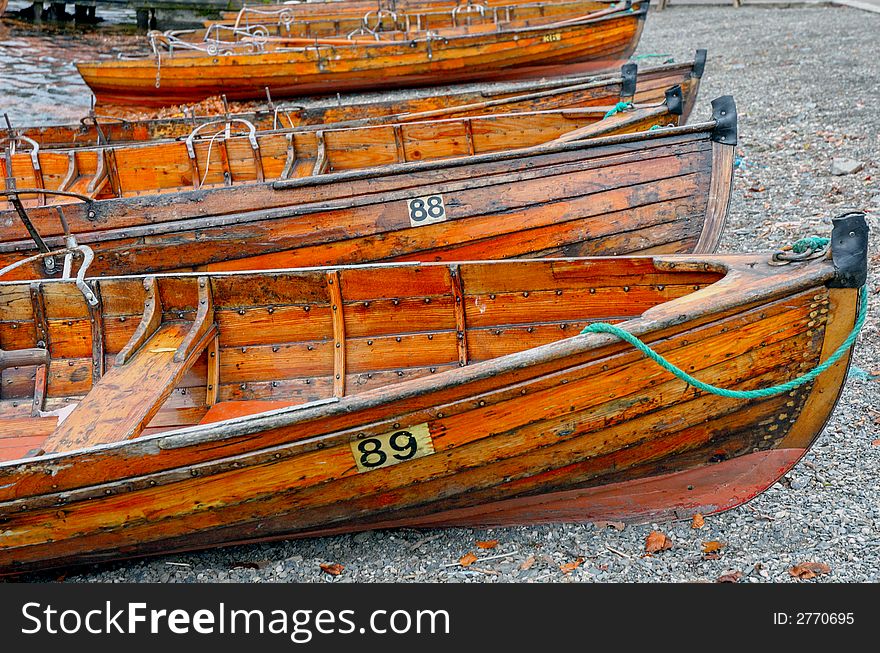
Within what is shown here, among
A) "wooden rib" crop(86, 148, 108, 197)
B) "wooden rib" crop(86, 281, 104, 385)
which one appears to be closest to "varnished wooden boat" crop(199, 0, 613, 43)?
"wooden rib" crop(86, 148, 108, 197)

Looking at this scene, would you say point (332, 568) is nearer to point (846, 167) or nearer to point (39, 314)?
point (39, 314)

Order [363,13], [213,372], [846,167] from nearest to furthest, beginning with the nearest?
[213,372], [846,167], [363,13]

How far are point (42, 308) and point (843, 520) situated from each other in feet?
16.8

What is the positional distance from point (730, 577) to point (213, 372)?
3.34 metres

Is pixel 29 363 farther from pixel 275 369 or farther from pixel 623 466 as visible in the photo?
pixel 623 466

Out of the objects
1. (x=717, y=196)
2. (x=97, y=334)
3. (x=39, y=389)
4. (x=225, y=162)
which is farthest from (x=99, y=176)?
(x=717, y=196)

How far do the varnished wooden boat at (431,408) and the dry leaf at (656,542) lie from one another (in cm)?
15

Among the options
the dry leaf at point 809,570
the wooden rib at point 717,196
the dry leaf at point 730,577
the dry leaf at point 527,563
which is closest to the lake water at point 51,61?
the wooden rib at point 717,196

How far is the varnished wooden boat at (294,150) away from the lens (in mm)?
8383

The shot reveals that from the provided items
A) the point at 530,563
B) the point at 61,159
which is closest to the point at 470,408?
the point at 530,563

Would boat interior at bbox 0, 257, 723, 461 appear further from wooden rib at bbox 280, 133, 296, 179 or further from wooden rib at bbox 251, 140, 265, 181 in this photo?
wooden rib at bbox 251, 140, 265, 181

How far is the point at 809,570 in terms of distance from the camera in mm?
4082

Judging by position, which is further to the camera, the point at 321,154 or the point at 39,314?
the point at 321,154

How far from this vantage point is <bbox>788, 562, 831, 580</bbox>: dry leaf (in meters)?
4.06
